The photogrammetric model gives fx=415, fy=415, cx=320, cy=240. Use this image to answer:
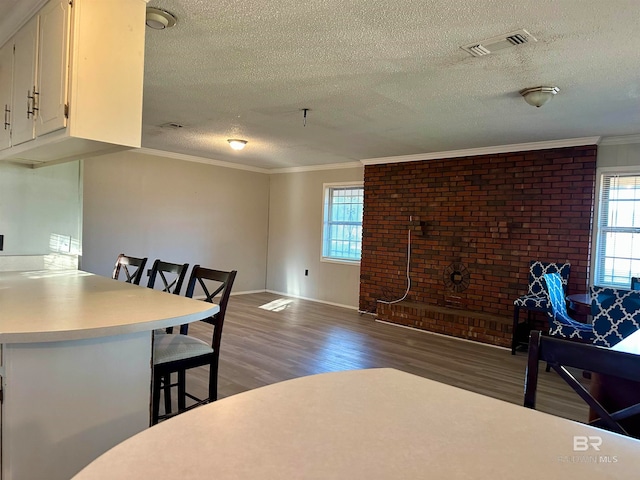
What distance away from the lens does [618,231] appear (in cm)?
443

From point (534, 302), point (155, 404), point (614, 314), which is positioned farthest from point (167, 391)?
point (534, 302)

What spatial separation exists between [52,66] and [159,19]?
0.59 meters

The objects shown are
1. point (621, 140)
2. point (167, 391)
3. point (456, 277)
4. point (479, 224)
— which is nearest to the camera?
point (167, 391)

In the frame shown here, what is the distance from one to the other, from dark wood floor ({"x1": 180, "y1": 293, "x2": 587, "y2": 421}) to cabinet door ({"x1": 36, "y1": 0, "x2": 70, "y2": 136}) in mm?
2156

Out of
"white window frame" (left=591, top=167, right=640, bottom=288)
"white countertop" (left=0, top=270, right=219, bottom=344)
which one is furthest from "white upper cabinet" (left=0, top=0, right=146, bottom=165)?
"white window frame" (left=591, top=167, right=640, bottom=288)

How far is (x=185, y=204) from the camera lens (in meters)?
6.68

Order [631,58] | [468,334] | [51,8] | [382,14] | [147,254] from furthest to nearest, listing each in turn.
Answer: [147,254], [468,334], [631,58], [382,14], [51,8]

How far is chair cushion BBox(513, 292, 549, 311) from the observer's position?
4.31 meters

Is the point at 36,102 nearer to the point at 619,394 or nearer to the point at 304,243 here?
the point at 619,394

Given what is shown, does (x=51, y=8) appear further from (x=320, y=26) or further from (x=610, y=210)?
(x=610, y=210)

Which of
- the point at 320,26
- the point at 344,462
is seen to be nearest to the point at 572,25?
the point at 320,26

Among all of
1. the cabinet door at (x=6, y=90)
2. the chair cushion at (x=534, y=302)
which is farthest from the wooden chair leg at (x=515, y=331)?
the cabinet door at (x=6, y=90)

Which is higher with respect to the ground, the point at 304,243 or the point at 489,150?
the point at 489,150

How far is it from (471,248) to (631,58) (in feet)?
10.3
